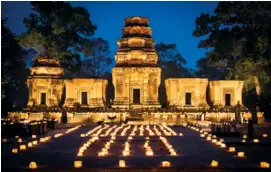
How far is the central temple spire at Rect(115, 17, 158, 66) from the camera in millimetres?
33531

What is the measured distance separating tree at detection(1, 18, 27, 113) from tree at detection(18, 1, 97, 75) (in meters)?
2.11

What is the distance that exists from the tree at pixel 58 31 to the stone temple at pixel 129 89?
239 centimetres

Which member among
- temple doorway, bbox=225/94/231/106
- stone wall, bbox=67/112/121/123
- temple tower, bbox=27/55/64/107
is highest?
temple tower, bbox=27/55/64/107

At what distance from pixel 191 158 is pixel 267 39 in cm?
2241

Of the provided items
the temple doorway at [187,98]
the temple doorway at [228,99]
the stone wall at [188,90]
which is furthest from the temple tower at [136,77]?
the temple doorway at [228,99]

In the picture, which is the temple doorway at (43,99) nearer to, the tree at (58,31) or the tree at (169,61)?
A: the tree at (58,31)

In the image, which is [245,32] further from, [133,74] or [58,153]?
[58,153]

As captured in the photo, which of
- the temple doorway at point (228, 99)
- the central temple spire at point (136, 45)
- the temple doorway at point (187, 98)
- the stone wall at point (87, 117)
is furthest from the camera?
the central temple spire at point (136, 45)

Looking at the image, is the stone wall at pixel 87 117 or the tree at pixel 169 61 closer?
the stone wall at pixel 87 117

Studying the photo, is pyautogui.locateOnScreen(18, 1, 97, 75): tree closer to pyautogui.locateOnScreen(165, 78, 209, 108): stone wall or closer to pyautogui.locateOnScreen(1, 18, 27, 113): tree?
pyautogui.locateOnScreen(1, 18, 27, 113): tree

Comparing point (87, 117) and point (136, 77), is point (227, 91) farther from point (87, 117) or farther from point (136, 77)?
point (87, 117)

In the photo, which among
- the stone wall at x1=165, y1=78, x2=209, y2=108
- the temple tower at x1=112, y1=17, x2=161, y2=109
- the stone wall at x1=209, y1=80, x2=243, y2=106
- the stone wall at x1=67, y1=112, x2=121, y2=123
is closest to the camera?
the stone wall at x1=67, y1=112, x2=121, y2=123

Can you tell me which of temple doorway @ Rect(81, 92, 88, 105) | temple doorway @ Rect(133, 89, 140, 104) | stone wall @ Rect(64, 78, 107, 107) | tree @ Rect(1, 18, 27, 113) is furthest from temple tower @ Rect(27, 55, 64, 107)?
temple doorway @ Rect(133, 89, 140, 104)

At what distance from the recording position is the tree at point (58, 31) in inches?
1389
